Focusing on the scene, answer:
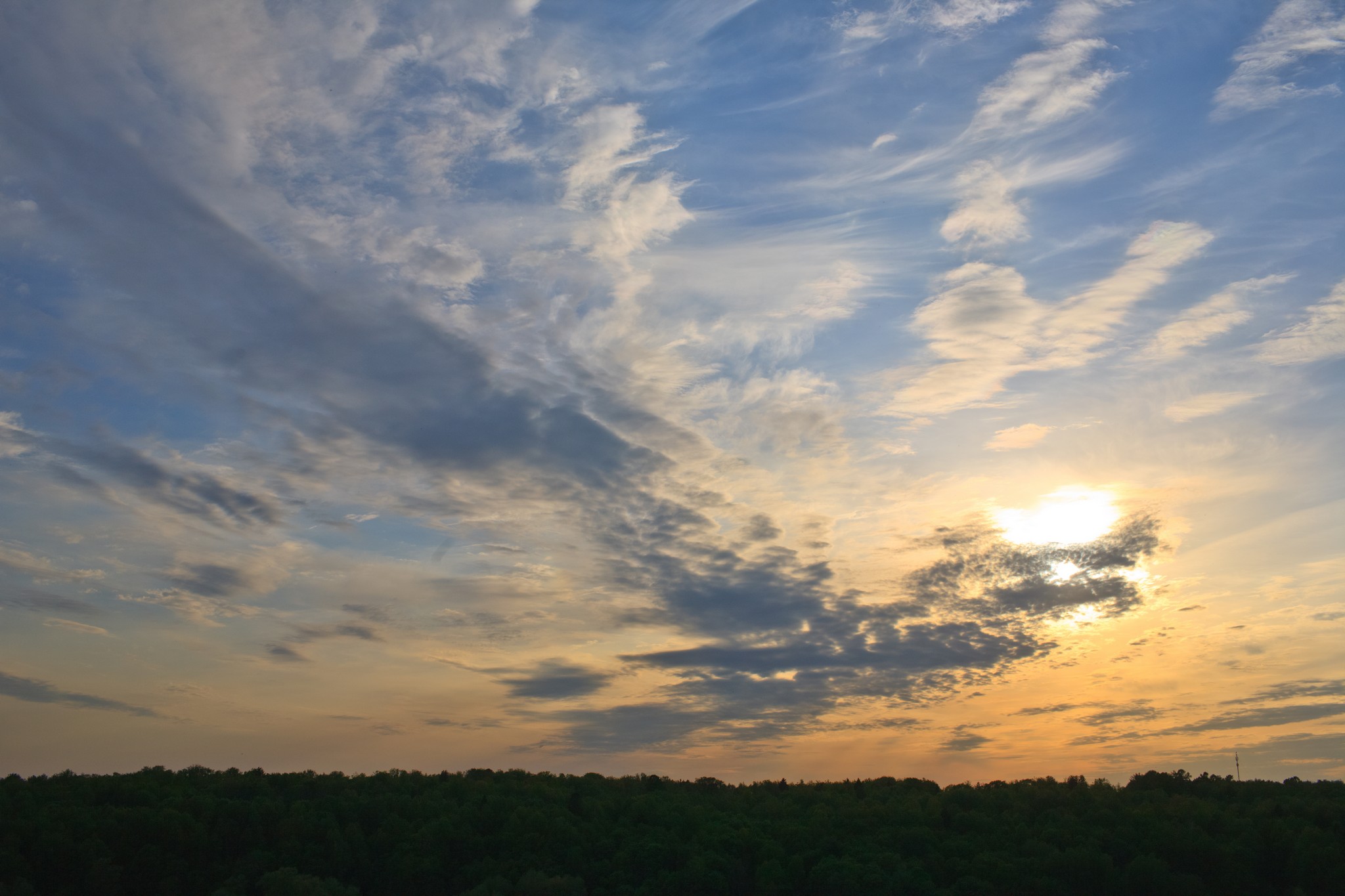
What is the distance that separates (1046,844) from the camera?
313ft

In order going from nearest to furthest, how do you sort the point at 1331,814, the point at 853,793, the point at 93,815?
1. the point at 93,815
2. the point at 1331,814
3. the point at 853,793

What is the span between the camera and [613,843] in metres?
104

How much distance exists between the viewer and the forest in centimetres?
8700

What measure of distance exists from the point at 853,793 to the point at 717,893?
199ft

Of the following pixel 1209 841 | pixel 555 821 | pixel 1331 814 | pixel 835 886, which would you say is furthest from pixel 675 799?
pixel 1331 814

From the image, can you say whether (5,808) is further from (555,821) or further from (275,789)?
(555,821)

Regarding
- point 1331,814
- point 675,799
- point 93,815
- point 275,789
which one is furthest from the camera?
point 675,799

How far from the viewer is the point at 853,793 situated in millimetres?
148875

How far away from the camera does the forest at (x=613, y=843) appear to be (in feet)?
285

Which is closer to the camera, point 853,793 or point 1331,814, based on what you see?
point 1331,814

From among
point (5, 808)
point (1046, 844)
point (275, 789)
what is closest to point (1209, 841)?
point (1046, 844)

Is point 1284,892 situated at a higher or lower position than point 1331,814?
lower

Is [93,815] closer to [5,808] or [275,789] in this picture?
[5,808]

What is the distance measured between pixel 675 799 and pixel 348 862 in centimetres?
5000
